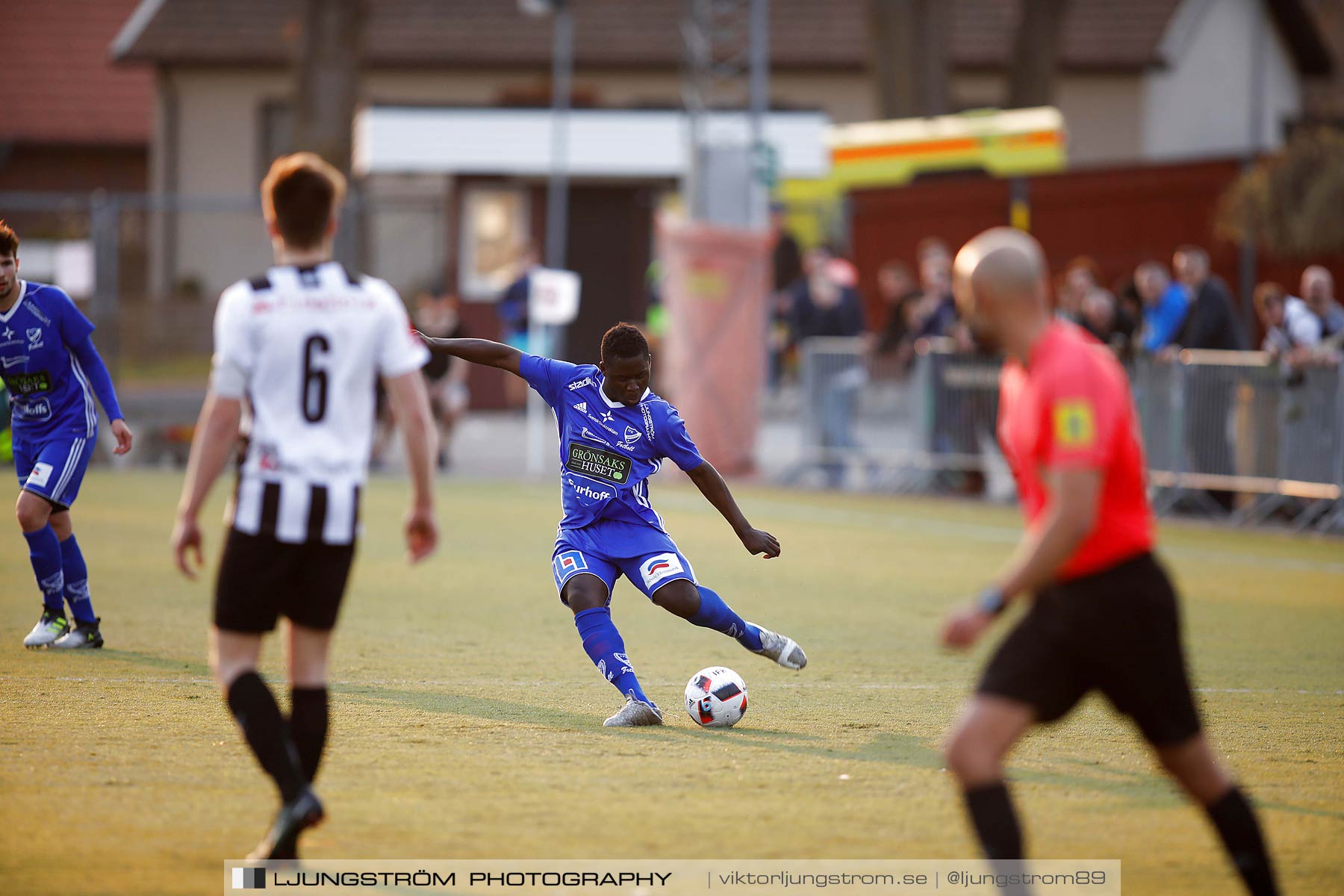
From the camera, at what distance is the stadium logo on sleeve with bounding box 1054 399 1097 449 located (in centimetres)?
425

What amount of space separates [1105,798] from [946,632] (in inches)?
85.7

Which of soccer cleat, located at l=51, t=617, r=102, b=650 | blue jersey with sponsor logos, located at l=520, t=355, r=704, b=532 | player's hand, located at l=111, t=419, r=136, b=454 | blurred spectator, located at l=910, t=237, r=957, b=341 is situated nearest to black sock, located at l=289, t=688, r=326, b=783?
blue jersey with sponsor logos, located at l=520, t=355, r=704, b=532

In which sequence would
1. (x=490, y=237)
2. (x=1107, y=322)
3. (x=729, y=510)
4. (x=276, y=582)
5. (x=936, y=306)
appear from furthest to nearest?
(x=490, y=237) → (x=936, y=306) → (x=1107, y=322) → (x=729, y=510) → (x=276, y=582)

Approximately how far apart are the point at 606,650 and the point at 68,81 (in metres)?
36.3

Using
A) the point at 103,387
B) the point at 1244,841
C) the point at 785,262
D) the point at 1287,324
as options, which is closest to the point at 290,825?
the point at 1244,841

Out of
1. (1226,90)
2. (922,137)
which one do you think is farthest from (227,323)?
(1226,90)

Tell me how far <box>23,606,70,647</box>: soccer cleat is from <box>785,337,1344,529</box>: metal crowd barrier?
10.8 metres

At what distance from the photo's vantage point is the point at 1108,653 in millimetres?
4406

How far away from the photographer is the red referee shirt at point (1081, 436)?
14.0 feet

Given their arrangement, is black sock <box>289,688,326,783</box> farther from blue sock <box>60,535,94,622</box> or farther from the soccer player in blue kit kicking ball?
blue sock <box>60,535,94,622</box>

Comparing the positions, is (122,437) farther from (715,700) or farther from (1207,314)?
(1207,314)

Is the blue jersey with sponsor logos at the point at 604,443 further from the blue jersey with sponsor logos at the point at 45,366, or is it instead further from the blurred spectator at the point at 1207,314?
the blurred spectator at the point at 1207,314

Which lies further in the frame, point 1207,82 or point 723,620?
point 1207,82

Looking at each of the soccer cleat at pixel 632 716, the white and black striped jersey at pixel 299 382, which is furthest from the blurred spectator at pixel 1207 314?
the white and black striped jersey at pixel 299 382
